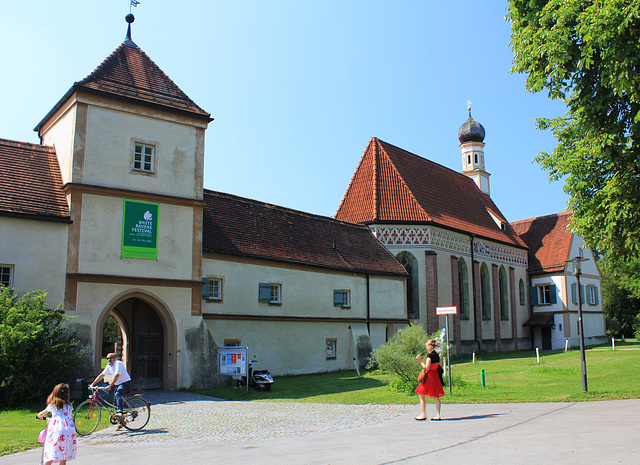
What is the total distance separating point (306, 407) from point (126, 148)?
1086cm

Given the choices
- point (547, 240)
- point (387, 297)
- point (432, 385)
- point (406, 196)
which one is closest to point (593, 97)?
point (432, 385)

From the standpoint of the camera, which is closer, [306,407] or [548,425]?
[548,425]

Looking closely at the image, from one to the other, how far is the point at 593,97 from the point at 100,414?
1337 centimetres

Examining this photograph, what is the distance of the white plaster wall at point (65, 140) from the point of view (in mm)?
19406

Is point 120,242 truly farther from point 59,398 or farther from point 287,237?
point 59,398

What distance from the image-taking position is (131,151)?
20453 millimetres

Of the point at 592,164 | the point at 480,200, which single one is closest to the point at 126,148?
the point at 592,164

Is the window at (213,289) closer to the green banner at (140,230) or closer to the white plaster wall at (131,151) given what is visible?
the green banner at (140,230)

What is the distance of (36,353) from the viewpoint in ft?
52.0

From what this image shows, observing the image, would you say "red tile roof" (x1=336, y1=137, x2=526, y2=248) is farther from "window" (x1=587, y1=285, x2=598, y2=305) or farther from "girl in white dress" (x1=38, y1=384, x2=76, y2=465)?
"girl in white dress" (x1=38, y1=384, x2=76, y2=465)

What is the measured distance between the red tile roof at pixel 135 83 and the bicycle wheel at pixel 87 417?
11463 mm

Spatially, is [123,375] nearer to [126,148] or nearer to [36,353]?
[36,353]

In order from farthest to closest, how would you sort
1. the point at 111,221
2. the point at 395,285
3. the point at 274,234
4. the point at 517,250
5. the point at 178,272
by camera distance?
the point at 517,250 → the point at 395,285 → the point at 274,234 → the point at 178,272 → the point at 111,221

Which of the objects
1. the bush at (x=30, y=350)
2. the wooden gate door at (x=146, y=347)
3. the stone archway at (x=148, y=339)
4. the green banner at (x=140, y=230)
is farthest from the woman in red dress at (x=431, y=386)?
the wooden gate door at (x=146, y=347)
